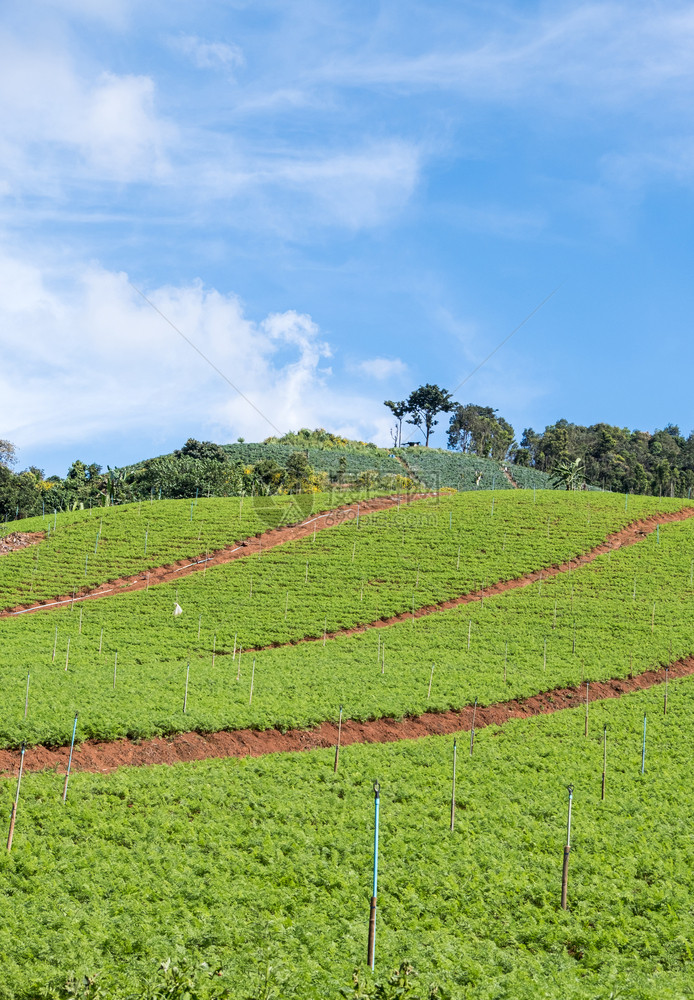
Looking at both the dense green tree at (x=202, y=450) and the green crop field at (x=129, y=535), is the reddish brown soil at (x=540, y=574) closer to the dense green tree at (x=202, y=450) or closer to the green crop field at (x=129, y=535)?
the green crop field at (x=129, y=535)

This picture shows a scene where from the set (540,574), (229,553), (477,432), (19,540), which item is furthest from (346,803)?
(477,432)

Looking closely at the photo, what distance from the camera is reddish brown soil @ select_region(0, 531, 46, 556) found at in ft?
186

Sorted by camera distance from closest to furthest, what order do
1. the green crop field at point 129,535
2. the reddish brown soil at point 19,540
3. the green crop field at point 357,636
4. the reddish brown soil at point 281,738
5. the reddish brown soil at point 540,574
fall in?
the reddish brown soil at point 281,738
the green crop field at point 357,636
the reddish brown soil at point 540,574
the green crop field at point 129,535
the reddish brown soil at point 19,540

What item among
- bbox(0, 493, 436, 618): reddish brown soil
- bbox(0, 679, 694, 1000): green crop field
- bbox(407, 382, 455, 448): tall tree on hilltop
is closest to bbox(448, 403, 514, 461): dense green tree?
bbox(407, 382, 455, 448): tall tree on hilltop

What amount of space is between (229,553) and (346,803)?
117ft

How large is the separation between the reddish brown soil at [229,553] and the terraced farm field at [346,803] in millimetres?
2216

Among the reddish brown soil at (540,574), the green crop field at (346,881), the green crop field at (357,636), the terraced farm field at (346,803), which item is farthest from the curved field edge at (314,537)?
the green crop field at (346,881)

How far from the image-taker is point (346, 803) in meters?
21.7

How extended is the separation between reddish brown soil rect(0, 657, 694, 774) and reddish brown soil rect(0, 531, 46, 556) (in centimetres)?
3505

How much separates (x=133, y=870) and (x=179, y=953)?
3.34m

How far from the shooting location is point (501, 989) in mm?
14109

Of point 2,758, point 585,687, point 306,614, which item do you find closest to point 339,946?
point 2,758

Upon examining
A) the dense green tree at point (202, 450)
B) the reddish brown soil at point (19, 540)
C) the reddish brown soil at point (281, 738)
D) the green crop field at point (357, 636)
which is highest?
the dense green tree at point (202, 450)

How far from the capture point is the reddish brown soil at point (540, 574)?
4381 centimetres
